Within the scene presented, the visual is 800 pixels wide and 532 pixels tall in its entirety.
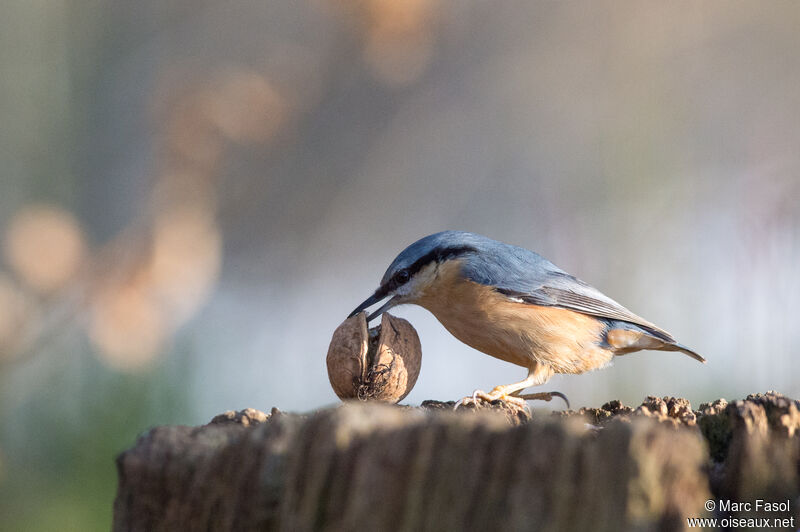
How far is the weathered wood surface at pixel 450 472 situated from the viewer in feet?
2.49

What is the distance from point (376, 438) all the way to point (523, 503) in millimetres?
182

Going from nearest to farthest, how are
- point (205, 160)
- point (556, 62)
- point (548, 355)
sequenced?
point (548, 355) < point (205, 160) < point (556, 62)

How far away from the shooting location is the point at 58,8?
3.53m

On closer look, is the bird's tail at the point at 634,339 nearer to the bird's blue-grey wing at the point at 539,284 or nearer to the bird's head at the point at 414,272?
the bird's blue-grey wing at the point at 539,284

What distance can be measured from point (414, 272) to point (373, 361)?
496 mm

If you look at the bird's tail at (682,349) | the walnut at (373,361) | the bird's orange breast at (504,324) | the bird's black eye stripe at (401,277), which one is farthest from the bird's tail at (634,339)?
the walnut at (373,361)

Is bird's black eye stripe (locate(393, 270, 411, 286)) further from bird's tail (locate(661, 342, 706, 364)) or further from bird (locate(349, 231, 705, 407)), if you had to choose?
bird's tail (locate(661, 342, 706, 364))

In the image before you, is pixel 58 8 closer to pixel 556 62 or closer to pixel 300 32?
pixel 300 32

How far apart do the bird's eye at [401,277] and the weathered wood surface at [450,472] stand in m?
1.30

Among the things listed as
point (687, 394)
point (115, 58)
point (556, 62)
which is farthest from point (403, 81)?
point (687, 394)

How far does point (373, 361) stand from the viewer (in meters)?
1.87

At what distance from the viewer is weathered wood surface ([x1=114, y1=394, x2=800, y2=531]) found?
76 centimetres

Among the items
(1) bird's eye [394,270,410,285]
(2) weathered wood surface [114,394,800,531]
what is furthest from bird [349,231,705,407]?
(2) weathered wood surface [114,394,800,531]

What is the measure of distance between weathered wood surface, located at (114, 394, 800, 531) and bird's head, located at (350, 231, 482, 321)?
4.29 ft
